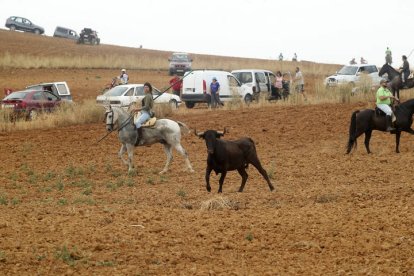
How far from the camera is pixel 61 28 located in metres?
89.6

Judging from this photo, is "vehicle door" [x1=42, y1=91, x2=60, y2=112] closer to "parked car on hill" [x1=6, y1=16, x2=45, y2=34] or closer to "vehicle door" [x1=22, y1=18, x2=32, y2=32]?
"parked car on hill" [x1=6, y1=16, x2=45, y2=34]

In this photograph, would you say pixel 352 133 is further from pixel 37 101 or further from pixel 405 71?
pixel 37 101

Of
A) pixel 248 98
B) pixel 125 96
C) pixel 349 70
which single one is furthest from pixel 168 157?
pixel 349 70

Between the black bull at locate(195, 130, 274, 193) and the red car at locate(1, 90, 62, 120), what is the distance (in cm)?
1714

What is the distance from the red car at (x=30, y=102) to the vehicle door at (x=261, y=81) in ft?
31.8

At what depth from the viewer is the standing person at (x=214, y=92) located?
35.7 meters

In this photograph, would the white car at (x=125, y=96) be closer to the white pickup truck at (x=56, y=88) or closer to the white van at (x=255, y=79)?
the white pickup truck at (x=56, y=88)

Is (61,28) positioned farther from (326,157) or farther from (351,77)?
(326,157)

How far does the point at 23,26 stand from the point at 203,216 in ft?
252

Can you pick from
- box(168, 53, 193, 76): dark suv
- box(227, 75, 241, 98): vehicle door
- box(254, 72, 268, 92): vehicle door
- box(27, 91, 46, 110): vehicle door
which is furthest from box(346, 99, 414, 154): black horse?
box(168, 53, 193, 76): dark suv

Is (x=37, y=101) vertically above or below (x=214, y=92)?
below

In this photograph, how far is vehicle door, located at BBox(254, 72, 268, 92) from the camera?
1538 inches

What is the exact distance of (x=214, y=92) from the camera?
117 ft

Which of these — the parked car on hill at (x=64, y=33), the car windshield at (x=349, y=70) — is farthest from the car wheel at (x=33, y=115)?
the parked car on hill at (x=64, y=33)
